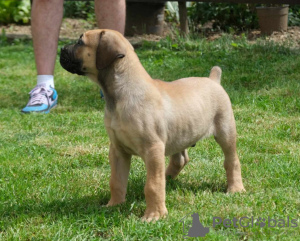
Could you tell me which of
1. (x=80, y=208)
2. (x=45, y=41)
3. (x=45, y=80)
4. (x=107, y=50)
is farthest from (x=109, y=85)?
(x=45, y=41)

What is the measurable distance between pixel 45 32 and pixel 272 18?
4.13 metres

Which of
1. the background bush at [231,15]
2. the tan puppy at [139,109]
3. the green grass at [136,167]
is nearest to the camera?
the green grass at [136,167]

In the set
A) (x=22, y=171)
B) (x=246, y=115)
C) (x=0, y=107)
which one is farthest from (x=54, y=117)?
(x=246, y=115)

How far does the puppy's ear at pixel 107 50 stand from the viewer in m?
3.29

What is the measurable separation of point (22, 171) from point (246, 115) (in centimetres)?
253

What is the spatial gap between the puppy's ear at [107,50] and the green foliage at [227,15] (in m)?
6.50

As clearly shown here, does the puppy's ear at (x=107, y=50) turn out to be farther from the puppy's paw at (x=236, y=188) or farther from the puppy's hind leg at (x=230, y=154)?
the puppy's paw at (x=236, y=188)

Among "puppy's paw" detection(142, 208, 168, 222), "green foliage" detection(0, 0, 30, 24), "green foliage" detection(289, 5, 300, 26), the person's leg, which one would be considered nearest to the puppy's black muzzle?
"puppy's paw" detection(142, 208, 168, 222)

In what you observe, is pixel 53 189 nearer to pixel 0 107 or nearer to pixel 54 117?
pixel 54 117

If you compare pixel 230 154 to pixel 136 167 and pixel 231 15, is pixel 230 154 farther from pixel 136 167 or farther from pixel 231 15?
pixel 231 15

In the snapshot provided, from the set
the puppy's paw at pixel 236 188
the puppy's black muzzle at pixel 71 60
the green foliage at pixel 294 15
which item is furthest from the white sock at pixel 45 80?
the green foliage at pixel 294 15

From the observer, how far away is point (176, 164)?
4.01 meters

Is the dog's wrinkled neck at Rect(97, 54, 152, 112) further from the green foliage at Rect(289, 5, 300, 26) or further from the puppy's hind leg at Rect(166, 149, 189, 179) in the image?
the green foliage at Rect(289, 5, 300, 26)

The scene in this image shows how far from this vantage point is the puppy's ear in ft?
10.8
